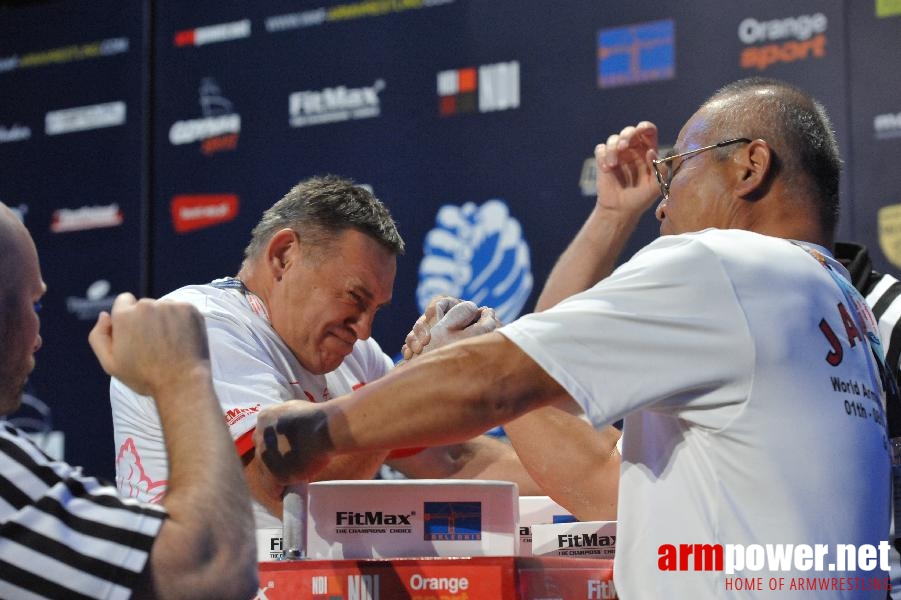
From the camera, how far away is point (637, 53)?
152 inches

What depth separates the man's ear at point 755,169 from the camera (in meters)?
1.74

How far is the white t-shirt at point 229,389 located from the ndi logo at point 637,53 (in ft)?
6.00

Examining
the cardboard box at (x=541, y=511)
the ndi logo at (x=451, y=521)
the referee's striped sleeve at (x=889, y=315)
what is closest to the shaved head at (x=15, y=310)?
the ndi logo at (x=451, y=521)

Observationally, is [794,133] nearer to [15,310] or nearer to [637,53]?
[15,310]

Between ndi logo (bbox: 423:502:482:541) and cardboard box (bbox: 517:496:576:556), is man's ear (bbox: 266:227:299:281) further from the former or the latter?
ndi logo (bbox: 423:502:482:541)

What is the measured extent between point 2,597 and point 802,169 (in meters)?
1.25

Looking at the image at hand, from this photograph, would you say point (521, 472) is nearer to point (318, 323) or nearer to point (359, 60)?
point (318, 323)

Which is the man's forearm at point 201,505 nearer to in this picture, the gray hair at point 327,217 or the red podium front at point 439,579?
the red podium front at point 439,579

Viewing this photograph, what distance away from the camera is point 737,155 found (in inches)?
69.7

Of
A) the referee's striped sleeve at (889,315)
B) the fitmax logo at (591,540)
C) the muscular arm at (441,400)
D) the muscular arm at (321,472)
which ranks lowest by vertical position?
the fitmax logo at (591,540)

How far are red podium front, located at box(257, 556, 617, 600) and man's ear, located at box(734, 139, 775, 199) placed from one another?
61cm

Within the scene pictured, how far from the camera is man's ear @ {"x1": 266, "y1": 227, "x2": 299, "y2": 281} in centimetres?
256

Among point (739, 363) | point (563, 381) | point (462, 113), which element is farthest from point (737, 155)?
point (462, 113)

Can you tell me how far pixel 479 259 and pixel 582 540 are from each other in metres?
2.27
